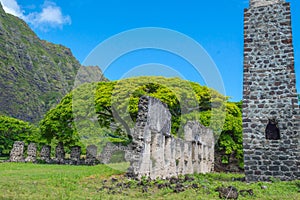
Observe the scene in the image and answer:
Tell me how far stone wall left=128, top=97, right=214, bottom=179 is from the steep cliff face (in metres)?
44.2

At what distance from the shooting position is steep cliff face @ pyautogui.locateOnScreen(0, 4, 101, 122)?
5547 cm

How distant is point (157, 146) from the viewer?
429 inches

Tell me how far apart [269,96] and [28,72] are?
61.3 m

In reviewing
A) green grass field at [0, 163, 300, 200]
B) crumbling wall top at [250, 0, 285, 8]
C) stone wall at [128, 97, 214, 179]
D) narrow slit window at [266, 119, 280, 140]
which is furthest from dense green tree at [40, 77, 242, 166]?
green grass field at [0, 163, 300, 200]

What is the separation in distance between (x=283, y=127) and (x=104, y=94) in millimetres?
17490

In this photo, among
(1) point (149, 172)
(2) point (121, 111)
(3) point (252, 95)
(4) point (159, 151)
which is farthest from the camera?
(2) point (121, 111)

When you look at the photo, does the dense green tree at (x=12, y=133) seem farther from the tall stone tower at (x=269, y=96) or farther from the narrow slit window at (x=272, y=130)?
the narrow slit window at (x=272, y=130)

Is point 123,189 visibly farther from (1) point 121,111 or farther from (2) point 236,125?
(2) point 236,125

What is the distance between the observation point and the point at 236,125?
26.1 meters

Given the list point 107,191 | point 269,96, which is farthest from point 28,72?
point 107,191

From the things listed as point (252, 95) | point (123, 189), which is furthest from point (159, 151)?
point (252, 95)

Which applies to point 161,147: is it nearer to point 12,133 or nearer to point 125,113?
point 125,113

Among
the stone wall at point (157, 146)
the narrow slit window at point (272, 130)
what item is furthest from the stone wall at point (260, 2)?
the stone wall at point (157, 146)

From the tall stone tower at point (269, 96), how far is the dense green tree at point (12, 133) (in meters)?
22.7
